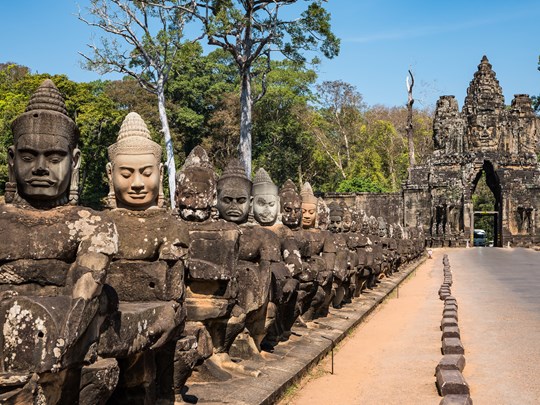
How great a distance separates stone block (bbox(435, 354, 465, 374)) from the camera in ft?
24.8

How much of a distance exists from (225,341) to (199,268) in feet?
2.74

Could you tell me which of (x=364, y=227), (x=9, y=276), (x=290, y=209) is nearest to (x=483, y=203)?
(x=364, y=227)

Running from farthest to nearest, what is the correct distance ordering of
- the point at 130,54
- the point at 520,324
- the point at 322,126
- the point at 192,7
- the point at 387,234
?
the point at 322,126
the point at 130,54
the point at 192,7
the point at 387,234
the point at 520,324

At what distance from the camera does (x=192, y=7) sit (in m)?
28.1

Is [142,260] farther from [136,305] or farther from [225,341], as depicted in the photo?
[225,341]

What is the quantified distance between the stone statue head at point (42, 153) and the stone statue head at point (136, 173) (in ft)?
3.34

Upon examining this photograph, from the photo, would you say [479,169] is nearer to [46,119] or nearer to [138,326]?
[138,326]

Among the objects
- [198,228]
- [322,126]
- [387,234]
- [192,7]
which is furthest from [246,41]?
[322,126]

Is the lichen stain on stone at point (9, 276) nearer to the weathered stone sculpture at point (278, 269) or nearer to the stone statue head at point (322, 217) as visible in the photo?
the weathered stone sculpture at point (278, 269)

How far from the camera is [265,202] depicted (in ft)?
29.9

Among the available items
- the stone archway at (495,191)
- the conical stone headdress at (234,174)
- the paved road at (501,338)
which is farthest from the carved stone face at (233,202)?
the stone archway at (495,191)

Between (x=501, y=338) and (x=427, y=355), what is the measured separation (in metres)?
1.66

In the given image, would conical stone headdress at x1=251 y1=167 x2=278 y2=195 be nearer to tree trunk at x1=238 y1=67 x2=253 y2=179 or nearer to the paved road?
the paved road

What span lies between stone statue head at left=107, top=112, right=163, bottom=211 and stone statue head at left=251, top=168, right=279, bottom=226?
3.80 metres
